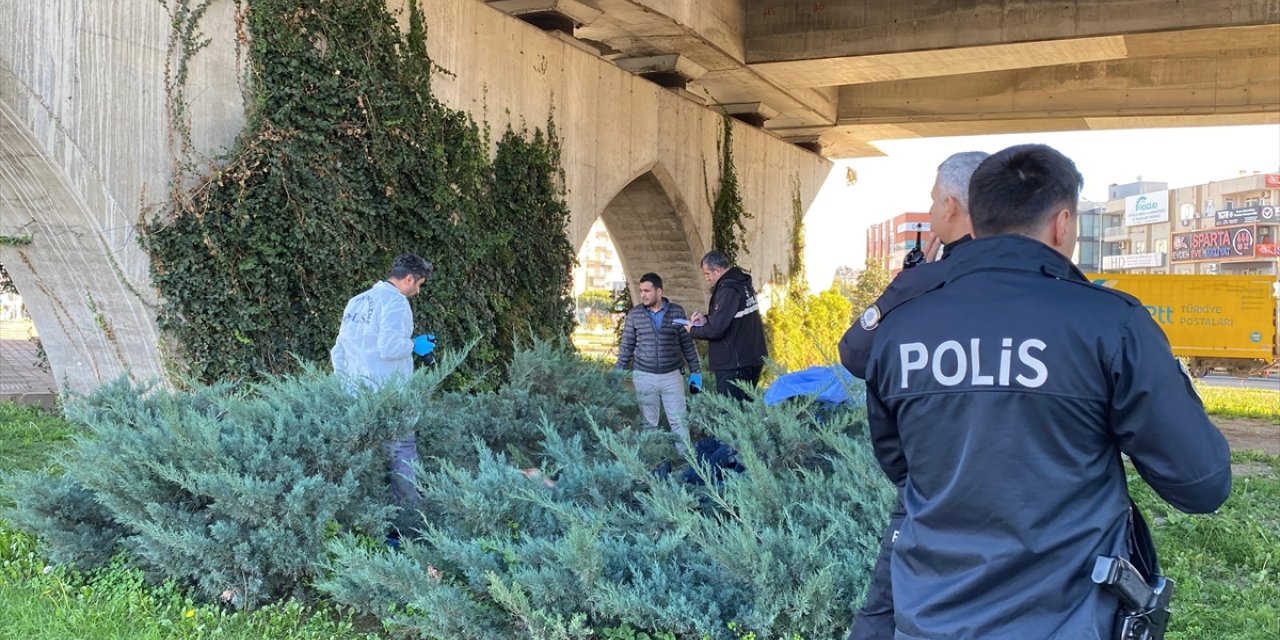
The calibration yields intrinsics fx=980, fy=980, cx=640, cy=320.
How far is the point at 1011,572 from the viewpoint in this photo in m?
1.79

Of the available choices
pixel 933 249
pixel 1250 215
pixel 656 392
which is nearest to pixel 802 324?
pixel 656 392

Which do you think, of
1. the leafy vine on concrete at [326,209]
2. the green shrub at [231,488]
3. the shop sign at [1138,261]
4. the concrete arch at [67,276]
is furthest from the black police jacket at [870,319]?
the shop sign at [1138,261]

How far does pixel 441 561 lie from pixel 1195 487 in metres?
3.03

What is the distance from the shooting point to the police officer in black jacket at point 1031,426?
5.62 feet

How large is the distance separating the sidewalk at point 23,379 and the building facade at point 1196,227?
5735 cm

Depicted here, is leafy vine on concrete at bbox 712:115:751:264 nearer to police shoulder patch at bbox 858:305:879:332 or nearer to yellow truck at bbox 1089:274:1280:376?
yellow truck at bbox 1089:274:1280:376

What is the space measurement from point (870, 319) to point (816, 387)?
331 cm

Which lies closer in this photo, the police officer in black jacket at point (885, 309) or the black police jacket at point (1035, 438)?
the black police jacket at point (1035, 438)

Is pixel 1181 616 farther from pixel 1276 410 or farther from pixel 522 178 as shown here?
pixel 1276 410

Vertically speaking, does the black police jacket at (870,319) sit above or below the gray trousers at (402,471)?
above

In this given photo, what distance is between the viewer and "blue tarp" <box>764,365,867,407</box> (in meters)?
5.47

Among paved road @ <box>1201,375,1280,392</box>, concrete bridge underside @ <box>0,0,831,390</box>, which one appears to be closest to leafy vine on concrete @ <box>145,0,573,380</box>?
concrete bridge underside @ <box>0,0,831,390</box>

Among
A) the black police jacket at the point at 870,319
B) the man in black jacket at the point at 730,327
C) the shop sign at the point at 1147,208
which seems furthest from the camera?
the shop sign at the point at 1147,208

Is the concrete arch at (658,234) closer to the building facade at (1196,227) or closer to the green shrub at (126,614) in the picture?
the green shrub at (126,614)
